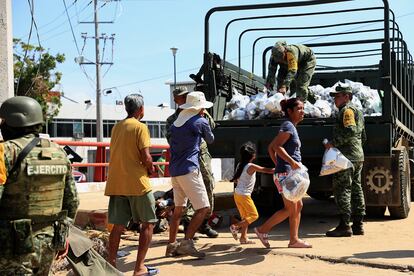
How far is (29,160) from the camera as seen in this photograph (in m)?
2.81

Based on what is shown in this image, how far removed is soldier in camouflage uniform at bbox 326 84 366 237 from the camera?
6297mm

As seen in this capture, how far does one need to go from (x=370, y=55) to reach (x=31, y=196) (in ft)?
26.3

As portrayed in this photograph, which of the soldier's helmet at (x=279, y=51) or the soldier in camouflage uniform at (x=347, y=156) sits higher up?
the soldier's helmet at (x=279, y=51)

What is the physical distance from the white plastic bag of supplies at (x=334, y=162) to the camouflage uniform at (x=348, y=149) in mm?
159

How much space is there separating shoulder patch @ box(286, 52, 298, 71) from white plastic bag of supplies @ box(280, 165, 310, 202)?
7.63 ft

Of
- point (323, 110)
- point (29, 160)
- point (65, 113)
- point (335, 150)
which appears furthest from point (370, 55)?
point (65, 113)

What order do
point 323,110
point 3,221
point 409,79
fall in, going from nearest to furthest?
1. point 3,221
2. point 323,110
3. point 409,79

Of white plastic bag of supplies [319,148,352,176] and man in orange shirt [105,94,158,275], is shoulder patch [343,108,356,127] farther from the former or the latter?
man in orange shirt [105,94,158,275]

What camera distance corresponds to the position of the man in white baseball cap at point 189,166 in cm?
526

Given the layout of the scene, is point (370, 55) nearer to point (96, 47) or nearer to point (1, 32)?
point (1, 32)

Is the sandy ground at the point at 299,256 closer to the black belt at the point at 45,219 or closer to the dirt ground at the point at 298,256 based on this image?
the dirt ground at the point at 298,256

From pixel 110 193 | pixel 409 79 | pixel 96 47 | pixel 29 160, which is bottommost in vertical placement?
pixel 110 193

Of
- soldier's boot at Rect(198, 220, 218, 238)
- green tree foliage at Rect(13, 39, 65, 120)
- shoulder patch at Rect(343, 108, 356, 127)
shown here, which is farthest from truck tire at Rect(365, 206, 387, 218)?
green tree foliage at Rect(13, 39, 65, 120)

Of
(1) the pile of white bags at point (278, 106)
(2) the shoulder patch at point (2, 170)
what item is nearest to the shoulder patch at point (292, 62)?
(1) the pile of white bags at point (278, 106)
